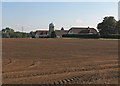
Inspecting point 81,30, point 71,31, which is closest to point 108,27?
point 81,30

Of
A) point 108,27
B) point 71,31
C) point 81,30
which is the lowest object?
point 71,31

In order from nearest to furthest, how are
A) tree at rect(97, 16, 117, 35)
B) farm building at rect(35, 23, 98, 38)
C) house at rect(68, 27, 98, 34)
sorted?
tree at rect(97, 16, 117, 35) < farm building at rect(35, 23, 98, 38) < house at rect(68, 27, 98, 34)

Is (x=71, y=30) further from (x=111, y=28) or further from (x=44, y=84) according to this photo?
(x=44, y=84)

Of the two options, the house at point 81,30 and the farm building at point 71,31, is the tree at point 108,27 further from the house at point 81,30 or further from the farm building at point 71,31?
the house at point 81,30

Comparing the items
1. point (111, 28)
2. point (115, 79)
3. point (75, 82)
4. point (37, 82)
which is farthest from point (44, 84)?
point (111, 28)

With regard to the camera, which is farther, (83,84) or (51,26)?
(51,26)

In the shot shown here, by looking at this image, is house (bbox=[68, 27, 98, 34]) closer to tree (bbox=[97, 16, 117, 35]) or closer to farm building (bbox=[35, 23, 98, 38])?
farm building (bbox=[35, 23, 98, 38])

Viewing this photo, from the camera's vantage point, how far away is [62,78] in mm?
11109

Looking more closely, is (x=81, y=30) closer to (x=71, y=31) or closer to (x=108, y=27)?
(x=71, y=31)

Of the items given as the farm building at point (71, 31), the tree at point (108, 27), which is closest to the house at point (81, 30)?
the farm building at point (71, 31)

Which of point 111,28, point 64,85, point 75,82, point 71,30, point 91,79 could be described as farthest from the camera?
point 71,30

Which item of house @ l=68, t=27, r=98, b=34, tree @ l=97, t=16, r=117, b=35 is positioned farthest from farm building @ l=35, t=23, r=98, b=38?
tree @ l=97, t=16, r=117, b=35

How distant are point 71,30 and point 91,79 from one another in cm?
13690

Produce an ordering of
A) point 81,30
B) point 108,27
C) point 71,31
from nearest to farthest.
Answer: point 108,27 → point 81,30 → point 71,31
